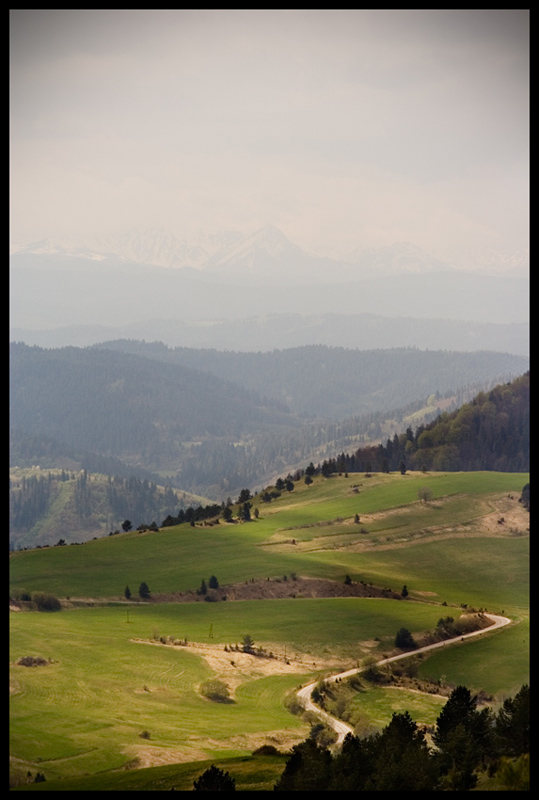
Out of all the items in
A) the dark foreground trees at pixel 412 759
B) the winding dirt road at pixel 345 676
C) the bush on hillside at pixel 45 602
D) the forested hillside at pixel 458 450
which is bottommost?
the winding dirt road at pixel 345 676

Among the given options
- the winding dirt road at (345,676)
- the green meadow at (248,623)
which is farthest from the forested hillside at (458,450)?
the winding dirt road at (345,676)

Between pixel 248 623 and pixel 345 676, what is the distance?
846 inches

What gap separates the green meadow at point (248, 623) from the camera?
5553 centimetres

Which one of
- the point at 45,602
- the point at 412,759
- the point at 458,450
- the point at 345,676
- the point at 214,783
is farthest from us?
the point at 458,450

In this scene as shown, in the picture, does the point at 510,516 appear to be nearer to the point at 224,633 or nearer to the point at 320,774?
the point at 224,633

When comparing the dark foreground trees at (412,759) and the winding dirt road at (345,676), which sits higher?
the dark foreground trees at (412,759)

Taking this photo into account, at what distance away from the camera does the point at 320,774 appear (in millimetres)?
34625

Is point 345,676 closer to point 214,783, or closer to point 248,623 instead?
point 248,623

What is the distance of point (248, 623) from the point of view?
9525cm

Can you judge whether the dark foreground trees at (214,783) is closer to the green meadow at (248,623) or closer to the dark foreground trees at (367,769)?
the dark foreground trees at (367,769)

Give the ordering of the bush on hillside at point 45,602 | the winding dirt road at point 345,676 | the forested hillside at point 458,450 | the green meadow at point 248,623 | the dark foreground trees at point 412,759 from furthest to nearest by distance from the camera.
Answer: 1. the forested hillside at point 458,450
2. the bush on hillside at point 45,602
3. the winding dirt road at point 345,676
4. the green meadow at point 248,623
5. the dark foreground trees at point 412,759

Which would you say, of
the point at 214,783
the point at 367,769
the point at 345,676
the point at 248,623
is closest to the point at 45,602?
the point at 248,623

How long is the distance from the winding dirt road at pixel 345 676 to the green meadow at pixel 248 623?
1.80 m
